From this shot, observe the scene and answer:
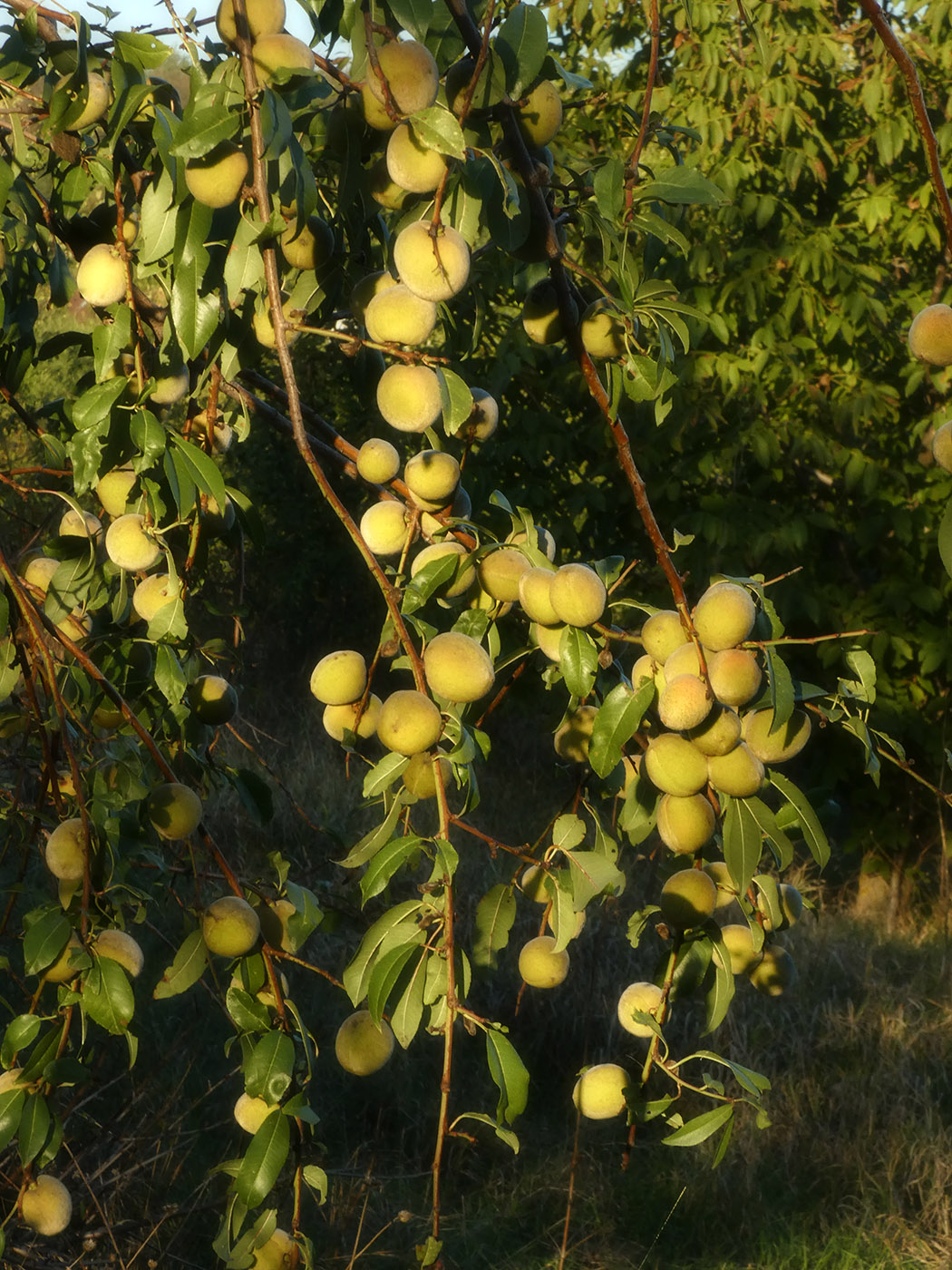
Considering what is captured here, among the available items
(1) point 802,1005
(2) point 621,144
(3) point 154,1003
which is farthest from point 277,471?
(1) point 802,1005

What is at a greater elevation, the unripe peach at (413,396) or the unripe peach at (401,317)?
the unripe peach at (401,317)

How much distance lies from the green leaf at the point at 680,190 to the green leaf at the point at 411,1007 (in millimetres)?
665

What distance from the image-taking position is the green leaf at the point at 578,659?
0.94m

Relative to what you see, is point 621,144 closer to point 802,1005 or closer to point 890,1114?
point 802,1005

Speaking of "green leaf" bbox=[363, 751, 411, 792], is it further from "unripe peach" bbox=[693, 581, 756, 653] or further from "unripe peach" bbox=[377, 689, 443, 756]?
"unripe peach" bbox=[693, 581, 756, 653]

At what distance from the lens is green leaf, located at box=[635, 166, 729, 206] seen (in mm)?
1072

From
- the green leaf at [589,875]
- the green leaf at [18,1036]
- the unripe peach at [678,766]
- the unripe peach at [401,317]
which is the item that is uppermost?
the unripe peach at [401,317]

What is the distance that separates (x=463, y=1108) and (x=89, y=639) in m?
2.23

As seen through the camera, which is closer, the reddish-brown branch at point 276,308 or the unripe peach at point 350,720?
the reddish-brown branch at point 276,308

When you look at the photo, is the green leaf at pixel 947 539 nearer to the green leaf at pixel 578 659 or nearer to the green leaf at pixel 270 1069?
the green leaf at pixel 578 659

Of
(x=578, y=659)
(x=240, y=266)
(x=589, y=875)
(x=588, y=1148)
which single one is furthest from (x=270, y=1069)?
(x=588, y=1148)

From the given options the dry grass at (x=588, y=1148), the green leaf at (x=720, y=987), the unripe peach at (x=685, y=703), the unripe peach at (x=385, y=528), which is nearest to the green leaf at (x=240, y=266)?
the unripe peach at (x=385, y=528)

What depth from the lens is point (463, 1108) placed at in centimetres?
304

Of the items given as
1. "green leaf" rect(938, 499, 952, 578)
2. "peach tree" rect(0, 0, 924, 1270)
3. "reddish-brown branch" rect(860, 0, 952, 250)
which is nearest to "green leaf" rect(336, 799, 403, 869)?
"peach tree" rect(0, 0, 924, 1270)
